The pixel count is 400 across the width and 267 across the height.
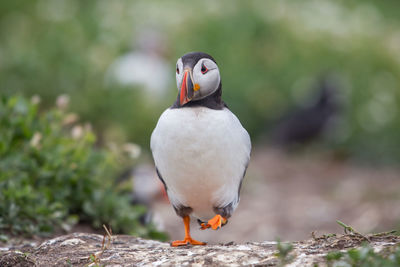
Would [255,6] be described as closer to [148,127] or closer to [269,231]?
[148,127]

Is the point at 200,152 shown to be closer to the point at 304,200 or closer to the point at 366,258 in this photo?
the point at 366,258

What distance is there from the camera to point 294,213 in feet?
22.2

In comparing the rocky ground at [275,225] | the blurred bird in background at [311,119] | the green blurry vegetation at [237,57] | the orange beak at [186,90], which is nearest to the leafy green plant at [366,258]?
the rocky ground at [275,225]

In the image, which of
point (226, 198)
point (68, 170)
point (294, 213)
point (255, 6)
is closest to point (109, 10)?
point (255, 6)


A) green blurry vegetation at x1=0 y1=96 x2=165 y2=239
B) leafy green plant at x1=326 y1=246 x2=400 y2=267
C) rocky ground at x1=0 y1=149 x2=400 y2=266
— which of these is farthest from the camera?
green blurry vegetation at x1=0 y1=96 x2=165 y2=239

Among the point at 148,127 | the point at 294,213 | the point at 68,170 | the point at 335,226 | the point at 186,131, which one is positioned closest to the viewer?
the point at 186,131

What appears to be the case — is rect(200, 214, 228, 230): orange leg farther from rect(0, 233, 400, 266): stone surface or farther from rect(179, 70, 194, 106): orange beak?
rect(179, 70, 194, 106): orange beak

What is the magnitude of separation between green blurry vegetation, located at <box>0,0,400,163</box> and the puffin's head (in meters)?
3.87

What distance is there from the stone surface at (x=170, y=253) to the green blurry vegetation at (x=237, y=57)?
3.64 meters

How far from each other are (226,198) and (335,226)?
121 inches

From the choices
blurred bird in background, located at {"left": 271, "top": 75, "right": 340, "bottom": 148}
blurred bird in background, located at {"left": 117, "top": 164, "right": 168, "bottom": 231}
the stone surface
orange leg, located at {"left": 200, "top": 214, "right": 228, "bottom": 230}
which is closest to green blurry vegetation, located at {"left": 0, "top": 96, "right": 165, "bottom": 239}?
the stone surface

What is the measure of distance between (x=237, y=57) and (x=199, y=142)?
729cm

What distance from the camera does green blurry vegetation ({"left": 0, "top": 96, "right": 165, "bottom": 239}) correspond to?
13.1 feet

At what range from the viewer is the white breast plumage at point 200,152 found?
3.20 meters
